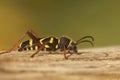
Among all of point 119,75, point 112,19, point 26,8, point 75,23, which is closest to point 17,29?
point 26,8

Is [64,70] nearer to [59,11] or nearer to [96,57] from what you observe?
[96,57]

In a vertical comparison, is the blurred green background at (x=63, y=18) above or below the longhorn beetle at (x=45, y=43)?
above

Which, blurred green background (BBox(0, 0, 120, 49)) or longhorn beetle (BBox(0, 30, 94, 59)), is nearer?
longhorn beetle (BBox(0, 30, 94, 59))

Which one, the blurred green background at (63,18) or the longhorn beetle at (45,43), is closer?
the longhorn beetle at (45,43)

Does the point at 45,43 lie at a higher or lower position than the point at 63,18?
lower

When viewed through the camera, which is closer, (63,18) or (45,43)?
(45,43)

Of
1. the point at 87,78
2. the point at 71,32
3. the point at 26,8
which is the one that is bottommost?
the point at 87,78

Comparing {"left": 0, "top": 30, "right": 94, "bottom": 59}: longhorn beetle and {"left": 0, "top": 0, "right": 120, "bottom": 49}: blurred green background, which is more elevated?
{"left": 0, "top": 0, "right": 120, "bottom": 49}: blurred green background

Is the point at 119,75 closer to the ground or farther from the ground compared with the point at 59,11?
closer to the ground
